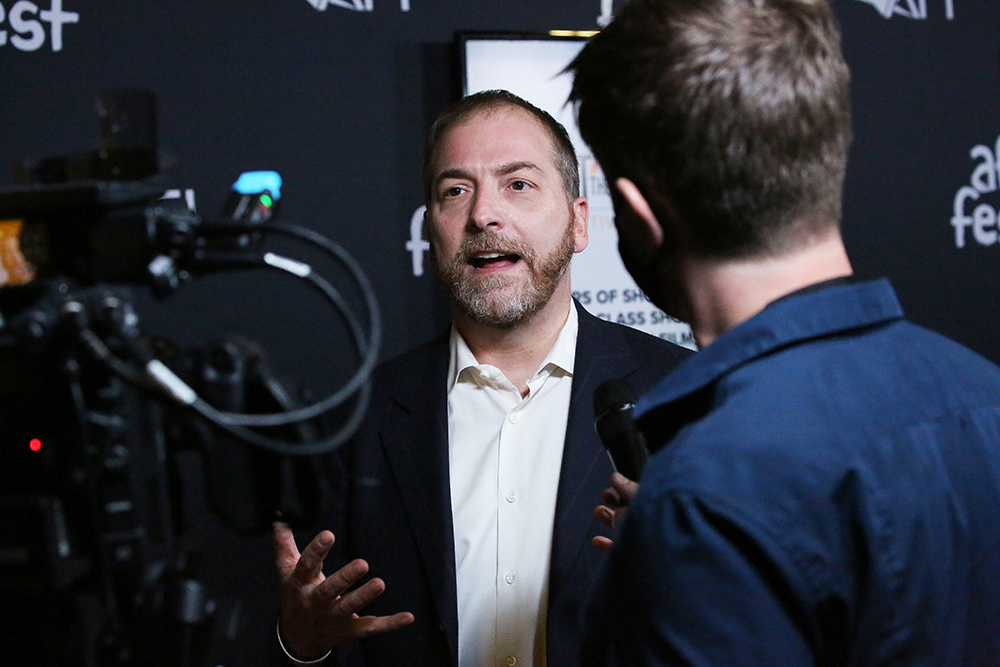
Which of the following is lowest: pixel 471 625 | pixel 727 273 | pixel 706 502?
pixel 471 625

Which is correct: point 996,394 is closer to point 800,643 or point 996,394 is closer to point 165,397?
point 800,643

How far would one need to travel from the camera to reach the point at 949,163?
2.38m

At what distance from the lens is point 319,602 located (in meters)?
1.18

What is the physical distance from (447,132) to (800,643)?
1.12 meters

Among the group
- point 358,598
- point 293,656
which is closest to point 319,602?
point 358,598

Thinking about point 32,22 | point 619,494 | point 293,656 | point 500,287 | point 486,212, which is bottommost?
point 293,656

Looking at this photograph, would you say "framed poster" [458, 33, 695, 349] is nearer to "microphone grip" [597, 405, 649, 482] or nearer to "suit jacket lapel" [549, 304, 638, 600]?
"suit jacket lapel" [549, 304, 638, 600]

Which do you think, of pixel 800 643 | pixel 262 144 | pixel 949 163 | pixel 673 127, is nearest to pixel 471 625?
pixel 800 643

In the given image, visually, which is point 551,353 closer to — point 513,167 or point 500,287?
point 500,287

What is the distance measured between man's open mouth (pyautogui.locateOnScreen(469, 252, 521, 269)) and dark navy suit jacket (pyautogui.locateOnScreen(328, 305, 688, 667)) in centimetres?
16

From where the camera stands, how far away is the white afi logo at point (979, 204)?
2396mm

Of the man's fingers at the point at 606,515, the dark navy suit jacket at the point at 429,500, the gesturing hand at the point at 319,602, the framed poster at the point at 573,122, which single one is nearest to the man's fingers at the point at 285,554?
the gesturing hand at the point at 319,602

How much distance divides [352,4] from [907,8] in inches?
57.7

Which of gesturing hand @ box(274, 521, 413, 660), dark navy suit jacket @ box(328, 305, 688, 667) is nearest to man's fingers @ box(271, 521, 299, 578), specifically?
gesturing hand @ box(274, 521, 413, 660)
